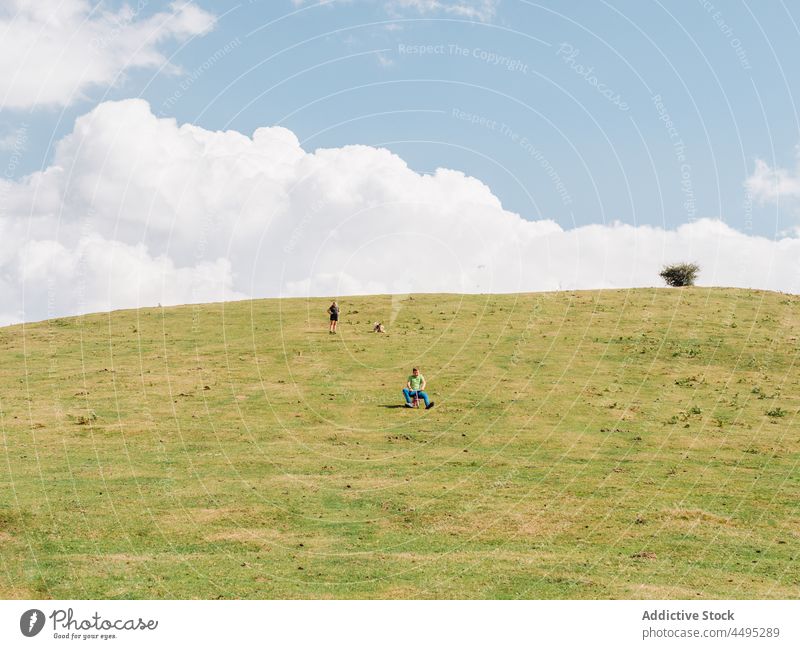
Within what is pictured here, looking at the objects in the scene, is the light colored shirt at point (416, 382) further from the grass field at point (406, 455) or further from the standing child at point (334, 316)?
the standing child at point (334, 316)

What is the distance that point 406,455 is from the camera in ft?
123

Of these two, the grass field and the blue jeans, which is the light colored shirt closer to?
the blue jeans

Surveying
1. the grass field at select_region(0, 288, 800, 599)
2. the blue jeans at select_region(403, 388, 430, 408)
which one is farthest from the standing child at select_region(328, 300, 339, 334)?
the blue jeans at select_region(403, 388, 430, 408)

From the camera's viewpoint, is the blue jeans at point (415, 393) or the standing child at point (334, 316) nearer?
the blue jeans at point (415, 393)

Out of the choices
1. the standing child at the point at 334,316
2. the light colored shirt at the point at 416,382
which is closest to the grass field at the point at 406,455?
the standing child at the point at 334,316

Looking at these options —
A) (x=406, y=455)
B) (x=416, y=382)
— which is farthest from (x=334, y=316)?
(x=406, y=455)

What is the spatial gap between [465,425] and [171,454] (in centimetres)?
1493

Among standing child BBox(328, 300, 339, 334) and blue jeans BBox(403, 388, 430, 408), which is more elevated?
standing child BBox(328, 300, 339, 334)

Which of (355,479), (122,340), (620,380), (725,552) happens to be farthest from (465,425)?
(122,340)

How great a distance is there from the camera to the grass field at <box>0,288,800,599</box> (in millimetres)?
23766

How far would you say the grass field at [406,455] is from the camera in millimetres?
23766

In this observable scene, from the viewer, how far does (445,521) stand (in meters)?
28.5

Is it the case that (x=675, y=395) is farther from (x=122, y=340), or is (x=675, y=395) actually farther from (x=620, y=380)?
(x=122, y=340)

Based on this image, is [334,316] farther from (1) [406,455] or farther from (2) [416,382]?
(1) [406,455]
